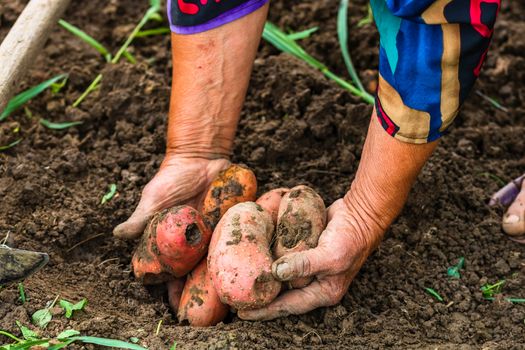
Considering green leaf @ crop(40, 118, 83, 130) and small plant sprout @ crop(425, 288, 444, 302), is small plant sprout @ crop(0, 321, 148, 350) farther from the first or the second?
green leaf @ crop(40, 118, 83, 130)

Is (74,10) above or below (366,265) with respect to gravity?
above

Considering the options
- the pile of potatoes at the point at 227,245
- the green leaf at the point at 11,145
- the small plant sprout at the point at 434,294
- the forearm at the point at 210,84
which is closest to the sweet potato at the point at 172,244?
the pile of potatoes at the point at 227,245

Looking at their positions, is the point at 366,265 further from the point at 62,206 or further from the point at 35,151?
the point at 35,151

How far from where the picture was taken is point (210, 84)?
225 cm

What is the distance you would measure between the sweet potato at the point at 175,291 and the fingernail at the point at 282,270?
42 centimetres

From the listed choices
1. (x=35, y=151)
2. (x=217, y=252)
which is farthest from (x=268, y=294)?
(x=35, y=151)

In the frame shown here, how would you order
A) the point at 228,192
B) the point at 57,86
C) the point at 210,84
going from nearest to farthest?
the point at 228,192 < the point at 210,84 < the point at 57,86

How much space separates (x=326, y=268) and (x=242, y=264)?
229 mm

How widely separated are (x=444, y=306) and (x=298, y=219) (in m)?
0.53

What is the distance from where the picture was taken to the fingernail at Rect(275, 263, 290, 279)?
72.6 inches

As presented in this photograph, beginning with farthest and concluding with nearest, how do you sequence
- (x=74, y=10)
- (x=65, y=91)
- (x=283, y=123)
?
1. (x=74, y=10)
2. (x=65, y=91)
3. (x=283, y=123)

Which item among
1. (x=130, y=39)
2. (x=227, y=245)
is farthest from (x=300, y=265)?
(x=130, y=39)

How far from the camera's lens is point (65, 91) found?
294cm

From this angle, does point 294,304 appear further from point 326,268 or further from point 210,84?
point 210,84
